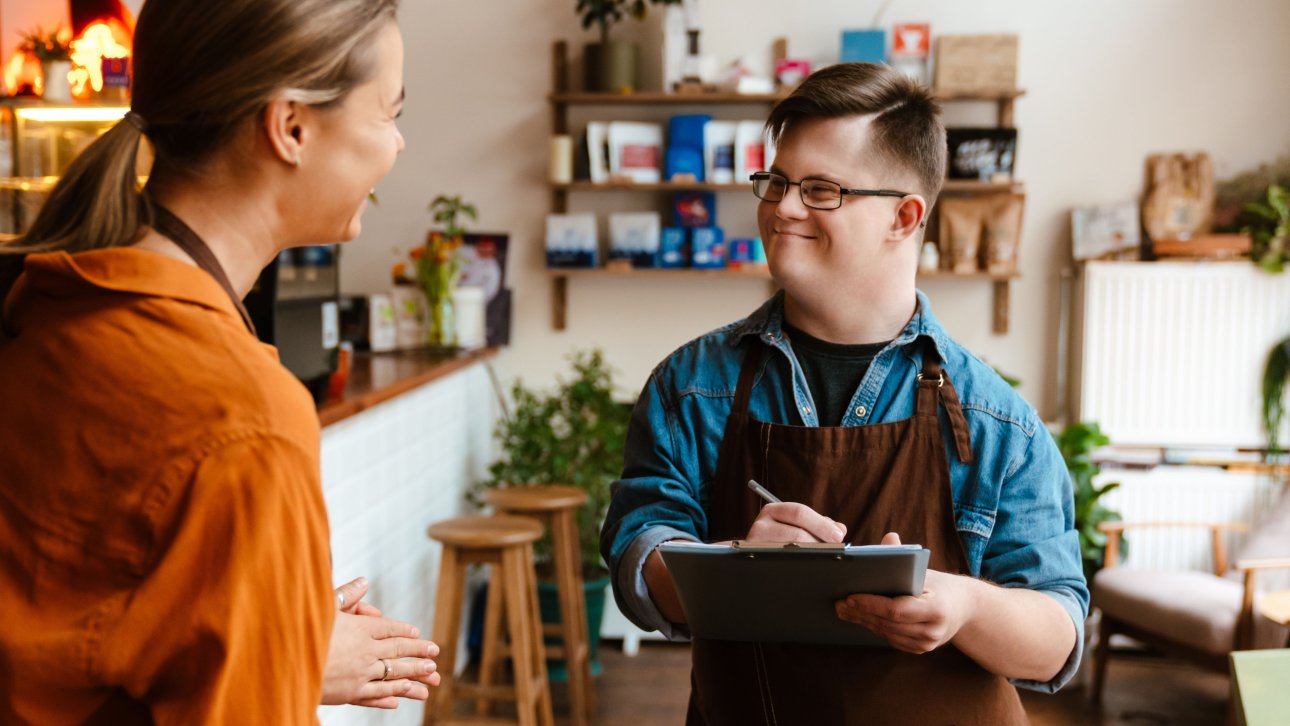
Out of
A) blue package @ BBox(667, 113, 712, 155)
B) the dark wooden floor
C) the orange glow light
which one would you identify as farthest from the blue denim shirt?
blue package @ BBox(667, 113, 712, 155)

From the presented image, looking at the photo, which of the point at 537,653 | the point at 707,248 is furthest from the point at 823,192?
the point at 707,248

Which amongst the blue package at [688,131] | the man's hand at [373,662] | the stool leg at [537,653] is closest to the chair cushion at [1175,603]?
the stool leg at [537,653]

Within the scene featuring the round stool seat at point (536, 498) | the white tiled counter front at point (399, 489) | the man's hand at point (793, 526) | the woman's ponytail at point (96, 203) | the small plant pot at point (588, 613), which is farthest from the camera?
the small plant pot at point (588, 613)

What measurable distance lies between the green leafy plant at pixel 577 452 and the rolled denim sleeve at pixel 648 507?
2685mm

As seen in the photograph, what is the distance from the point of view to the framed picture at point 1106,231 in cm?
472

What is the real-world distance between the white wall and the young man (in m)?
3.44

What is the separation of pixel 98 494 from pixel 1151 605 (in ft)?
12.7

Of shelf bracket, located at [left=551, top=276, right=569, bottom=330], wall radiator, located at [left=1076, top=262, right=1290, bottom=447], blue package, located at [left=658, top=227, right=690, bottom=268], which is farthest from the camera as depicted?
shelf bracket, located at [left=551, top=276, right=569, bottom=330]

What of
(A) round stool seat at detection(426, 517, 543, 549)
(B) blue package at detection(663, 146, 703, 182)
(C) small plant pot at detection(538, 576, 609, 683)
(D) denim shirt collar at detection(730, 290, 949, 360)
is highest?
(B) blue package at detection(663, 146, 703, 182)

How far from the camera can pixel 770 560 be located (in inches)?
49.2

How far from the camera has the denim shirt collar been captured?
1521mm

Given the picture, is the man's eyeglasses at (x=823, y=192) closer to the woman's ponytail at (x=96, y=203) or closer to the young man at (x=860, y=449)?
the young man at (x=860, y=449)

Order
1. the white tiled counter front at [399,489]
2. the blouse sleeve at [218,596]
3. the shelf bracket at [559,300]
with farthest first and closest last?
the shelf bracket at [559,300], the white tiled counter front at [399,489], the blouse sleeve at [218,596]

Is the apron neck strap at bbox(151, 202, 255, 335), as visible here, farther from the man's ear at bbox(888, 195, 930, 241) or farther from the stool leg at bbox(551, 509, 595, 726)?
the stool leg at bbox(551, 509, 595, 726)
